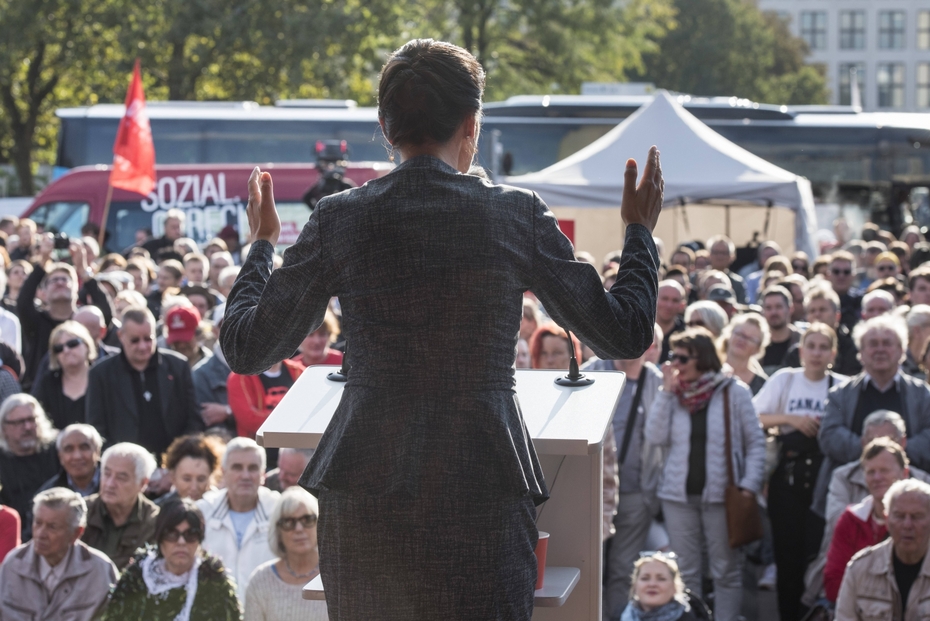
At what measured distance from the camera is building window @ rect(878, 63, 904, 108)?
8844cm

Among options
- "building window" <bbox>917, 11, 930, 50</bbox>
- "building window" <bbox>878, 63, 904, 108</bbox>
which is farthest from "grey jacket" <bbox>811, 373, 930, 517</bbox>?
"building window" <bbox>917, 11, 930, 50</bbox>

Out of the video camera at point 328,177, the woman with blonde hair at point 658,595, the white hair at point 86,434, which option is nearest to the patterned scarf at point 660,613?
the woman with blonde hair at point 658,595

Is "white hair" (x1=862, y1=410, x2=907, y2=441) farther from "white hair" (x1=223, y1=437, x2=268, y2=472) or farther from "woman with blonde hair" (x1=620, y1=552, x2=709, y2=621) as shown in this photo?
"white hair" (x1=223, y1=437, x2=268, y2=472)

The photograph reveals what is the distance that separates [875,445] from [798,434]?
113 cm

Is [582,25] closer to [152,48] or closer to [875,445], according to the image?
[152,48]

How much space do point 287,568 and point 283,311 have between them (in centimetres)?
379

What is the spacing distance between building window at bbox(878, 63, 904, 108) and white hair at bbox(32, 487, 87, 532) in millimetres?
88250

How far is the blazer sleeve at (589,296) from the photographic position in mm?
2268

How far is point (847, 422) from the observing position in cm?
712

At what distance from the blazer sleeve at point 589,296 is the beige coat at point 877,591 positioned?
4119 millimetres

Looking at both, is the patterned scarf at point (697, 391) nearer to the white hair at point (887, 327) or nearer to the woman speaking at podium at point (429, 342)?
the white hair at point (887, 327)

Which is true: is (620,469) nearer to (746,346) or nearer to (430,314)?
(746,346)

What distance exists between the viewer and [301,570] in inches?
233

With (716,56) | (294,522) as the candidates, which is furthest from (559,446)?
(716,56)
